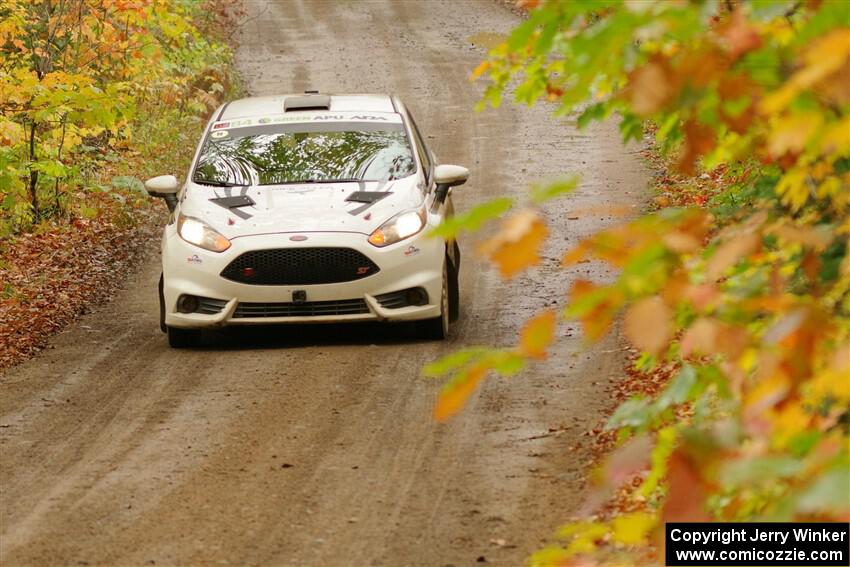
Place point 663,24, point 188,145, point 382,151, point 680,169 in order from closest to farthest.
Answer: point 663,24 < point 680,169 < point 382,151 < point 188,145

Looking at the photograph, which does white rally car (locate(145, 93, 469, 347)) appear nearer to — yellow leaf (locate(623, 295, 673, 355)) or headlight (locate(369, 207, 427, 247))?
headlight (locate(369, 207, 427, 247))

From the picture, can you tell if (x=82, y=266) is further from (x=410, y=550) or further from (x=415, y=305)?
(x=410, y=550)

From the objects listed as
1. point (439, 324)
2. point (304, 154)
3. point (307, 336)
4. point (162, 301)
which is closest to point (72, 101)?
point (304, 154)

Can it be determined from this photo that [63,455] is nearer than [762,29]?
No

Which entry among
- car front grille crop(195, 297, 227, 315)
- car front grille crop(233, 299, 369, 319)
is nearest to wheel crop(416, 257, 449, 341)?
car front grille crop(233, 299, 369, 319)

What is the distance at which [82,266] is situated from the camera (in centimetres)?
1451

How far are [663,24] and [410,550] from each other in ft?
12.2

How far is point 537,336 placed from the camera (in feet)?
9.86

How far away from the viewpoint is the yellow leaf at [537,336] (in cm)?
300

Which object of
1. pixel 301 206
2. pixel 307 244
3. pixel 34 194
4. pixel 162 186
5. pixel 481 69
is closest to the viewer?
pixel 481 69

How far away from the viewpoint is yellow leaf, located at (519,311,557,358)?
3.00 metres

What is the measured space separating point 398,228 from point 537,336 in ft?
24.2

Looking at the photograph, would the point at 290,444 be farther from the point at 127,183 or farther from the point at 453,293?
the point at 127,183

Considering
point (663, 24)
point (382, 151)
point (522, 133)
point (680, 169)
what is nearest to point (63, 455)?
point (382, 151)
